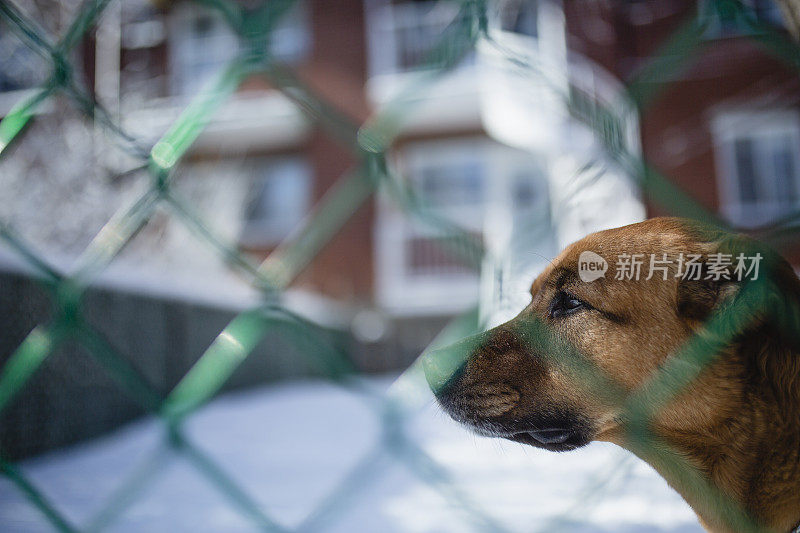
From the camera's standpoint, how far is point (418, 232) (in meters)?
10.1

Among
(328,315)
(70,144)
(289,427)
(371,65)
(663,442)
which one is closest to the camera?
(663,442)

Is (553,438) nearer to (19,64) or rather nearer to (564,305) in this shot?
(564,305)

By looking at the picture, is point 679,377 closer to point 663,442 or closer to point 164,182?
point 663,442

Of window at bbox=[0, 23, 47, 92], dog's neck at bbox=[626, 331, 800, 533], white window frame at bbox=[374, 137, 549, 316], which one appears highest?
window at bbox=[0, 23, 47, 92]

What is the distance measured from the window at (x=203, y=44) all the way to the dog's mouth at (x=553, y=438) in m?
11.0

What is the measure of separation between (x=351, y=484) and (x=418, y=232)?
9.19 m

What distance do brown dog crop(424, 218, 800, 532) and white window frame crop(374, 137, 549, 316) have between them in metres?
8.47

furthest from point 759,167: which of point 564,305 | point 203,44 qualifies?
point 203,44

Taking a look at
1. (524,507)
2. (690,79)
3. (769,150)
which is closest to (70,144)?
(524,507)

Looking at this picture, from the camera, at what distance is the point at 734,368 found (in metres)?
1.28

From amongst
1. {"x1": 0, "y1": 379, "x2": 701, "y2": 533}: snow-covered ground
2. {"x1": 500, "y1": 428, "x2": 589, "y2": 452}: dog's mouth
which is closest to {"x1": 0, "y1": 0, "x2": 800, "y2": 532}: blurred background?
{"x1": 0, "y1": 379, "x2": 701, "y2": 533}: snow-covered ground

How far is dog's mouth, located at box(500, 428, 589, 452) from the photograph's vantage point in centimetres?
138

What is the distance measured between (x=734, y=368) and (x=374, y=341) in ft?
25.8

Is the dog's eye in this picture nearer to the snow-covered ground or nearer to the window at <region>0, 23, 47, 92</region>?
the snow-covered ground
